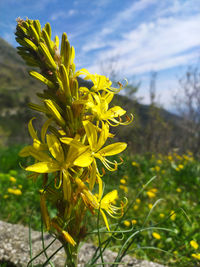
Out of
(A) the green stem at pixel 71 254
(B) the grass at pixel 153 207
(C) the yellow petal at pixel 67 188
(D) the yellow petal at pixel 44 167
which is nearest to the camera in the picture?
(D) the yellow petal at pixel 44 167

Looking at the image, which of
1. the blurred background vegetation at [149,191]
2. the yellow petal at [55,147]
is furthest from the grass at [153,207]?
the yellow petal at [55,147]

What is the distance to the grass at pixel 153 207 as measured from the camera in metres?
2.55

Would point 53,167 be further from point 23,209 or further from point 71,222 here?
point 23,209

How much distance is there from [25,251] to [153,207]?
1.48 metres

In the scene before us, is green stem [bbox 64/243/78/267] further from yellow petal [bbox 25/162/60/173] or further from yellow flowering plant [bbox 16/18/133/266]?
yellow petal [bbox 25/162/60/173]

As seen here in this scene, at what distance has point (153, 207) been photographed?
1660 mm

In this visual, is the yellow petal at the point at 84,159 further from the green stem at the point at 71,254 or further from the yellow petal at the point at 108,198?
the green stem at the point at 71,254

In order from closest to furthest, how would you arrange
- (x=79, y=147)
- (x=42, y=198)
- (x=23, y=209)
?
(x=79, y=147), (x=42, y=198), (x=23, y=209)

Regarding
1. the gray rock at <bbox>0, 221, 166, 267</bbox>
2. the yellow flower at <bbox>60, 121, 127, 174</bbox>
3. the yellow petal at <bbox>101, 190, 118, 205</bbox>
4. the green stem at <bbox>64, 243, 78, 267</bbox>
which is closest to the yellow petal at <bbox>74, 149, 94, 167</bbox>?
the yellow flower at <bbox>60, 121, 127, 174</bbox>

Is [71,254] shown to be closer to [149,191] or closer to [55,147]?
[55,147]

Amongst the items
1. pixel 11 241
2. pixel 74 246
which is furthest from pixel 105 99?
pixel 11 241

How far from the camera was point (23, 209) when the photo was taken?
12.3 ft

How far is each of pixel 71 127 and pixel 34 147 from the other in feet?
0.84

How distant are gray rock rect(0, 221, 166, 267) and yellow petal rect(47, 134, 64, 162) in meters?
1.39
